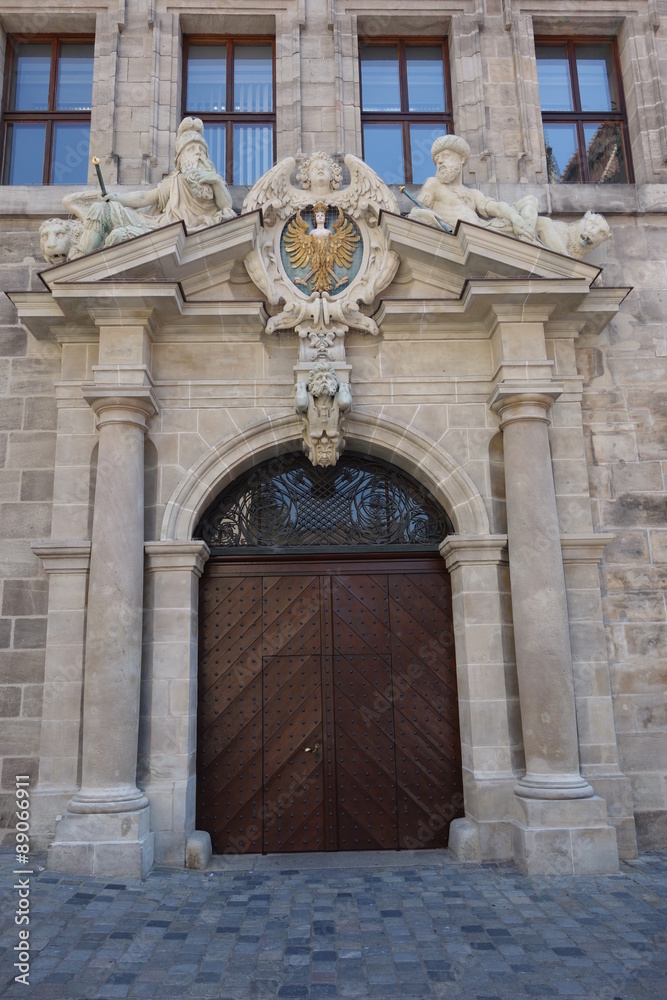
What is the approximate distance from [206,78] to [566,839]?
806 cm

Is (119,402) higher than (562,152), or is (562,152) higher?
(562,152)

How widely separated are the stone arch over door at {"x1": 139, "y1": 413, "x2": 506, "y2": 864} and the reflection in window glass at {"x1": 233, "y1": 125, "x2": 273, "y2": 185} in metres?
3.06

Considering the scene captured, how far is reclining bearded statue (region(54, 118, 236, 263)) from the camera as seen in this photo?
7.05m

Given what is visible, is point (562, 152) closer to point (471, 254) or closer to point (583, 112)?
point (583, 112)

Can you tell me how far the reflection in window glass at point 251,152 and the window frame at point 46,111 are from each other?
1562 mm

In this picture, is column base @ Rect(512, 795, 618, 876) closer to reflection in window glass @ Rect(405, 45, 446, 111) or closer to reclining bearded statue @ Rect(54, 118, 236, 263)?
reclining bearded statue @ Rect(54, 118, 236, 263)

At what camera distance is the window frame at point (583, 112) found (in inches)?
342

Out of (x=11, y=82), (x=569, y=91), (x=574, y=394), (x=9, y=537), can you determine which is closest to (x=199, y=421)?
(x=9, y=537)

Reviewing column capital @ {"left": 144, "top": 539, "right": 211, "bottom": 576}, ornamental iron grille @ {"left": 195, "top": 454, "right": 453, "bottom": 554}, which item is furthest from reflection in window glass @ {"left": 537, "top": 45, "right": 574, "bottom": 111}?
column capital @ {"left": 144, "top": 539, "right": 211, "bottom": 576}

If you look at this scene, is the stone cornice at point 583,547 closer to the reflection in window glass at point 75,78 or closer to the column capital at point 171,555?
the column capital at point 171,555

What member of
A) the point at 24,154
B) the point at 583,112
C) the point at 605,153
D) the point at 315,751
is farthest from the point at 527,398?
the point at 24,154

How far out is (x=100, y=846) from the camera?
18.7ft

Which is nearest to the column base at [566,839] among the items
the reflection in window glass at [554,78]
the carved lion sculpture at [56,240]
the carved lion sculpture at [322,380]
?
the carved lion sculpture at [322,380]

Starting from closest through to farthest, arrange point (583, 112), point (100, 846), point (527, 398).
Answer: point (100, 846), point (527, 398), point (583, 112)
